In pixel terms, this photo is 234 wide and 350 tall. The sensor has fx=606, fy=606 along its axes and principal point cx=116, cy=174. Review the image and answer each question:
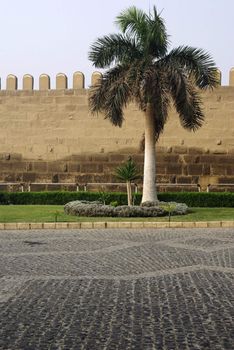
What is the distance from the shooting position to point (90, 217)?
13602 millimetres

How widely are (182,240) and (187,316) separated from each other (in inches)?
204

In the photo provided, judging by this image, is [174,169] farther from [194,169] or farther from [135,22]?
[135,22]

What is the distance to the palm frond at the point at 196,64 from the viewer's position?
14375 mm

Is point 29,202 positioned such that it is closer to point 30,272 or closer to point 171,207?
point 171,207

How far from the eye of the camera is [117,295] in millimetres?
5051

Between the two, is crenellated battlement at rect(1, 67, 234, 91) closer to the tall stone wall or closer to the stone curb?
the tall stone wall

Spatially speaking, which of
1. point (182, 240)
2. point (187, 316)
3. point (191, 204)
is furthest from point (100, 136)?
point (187, 316)

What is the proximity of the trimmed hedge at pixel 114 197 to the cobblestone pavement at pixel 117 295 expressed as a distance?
7.61 m

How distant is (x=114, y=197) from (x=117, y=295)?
1183 cm

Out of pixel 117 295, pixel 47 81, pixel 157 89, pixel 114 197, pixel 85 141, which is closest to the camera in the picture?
pixel 117 295

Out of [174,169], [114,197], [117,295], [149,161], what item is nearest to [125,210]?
[149,161]

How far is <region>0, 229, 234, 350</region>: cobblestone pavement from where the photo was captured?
3.76 metres

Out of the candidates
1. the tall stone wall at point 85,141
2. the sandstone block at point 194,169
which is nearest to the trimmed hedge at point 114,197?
the tall stone wall at point 85,141

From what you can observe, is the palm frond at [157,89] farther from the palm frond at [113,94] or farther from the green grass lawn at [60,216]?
the green grass lawn at [60,216]
